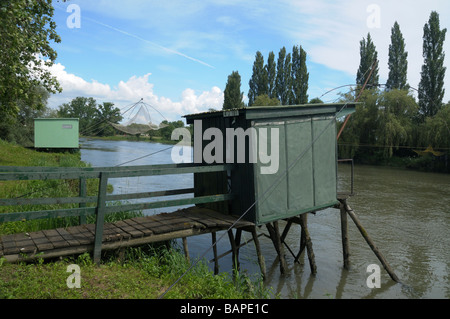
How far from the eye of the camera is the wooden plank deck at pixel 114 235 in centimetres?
541

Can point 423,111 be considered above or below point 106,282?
above

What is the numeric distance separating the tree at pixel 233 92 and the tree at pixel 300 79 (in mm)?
7907

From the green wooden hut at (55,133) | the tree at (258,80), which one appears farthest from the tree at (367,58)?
the green wooden hut at (55,133)

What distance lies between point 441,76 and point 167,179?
99.7 feet

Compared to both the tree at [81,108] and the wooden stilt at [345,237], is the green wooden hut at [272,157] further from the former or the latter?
the tree at [81,108]

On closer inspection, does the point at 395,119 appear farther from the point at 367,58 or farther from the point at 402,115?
the point at 367,58

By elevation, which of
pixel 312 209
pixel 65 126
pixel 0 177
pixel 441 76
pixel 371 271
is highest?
pixel 441 76

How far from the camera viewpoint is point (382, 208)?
17.6 meters

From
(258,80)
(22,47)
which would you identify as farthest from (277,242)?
(258,80)

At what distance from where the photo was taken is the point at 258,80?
54.4 m

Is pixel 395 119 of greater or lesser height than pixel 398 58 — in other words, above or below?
below

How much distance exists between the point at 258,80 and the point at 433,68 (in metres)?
24.1
